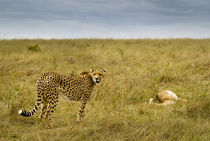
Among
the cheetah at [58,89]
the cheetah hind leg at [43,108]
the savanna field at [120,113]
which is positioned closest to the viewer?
the savanna field at [120,113]

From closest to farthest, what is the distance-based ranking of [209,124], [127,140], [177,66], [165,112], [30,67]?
[127,140] → [209,124] → [165,112] → [30,67] → [177,66]

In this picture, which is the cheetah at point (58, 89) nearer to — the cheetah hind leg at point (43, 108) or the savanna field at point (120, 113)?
the cheetah hind leg at point (43, 108)

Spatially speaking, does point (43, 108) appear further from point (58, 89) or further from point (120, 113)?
point (120, 113)

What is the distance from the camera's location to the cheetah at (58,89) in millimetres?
3768

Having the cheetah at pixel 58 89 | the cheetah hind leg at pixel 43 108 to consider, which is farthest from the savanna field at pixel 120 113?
the cheetah at pixel 58 89

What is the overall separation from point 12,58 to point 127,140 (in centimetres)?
704

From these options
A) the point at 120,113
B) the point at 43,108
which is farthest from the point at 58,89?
the point at 120,113

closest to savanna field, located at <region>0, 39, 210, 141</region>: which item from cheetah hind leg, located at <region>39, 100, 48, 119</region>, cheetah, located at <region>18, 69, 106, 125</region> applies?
cheetah hind leg, located at <region>39, 100, 48, 119</region>

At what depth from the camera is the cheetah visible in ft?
12.4

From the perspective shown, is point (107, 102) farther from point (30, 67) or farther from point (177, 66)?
point (177, 66)

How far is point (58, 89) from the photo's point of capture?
152 inches

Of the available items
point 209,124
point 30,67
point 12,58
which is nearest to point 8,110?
point 209,124

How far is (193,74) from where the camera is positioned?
857 centimetres

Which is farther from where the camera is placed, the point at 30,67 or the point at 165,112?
the point at 30,67
